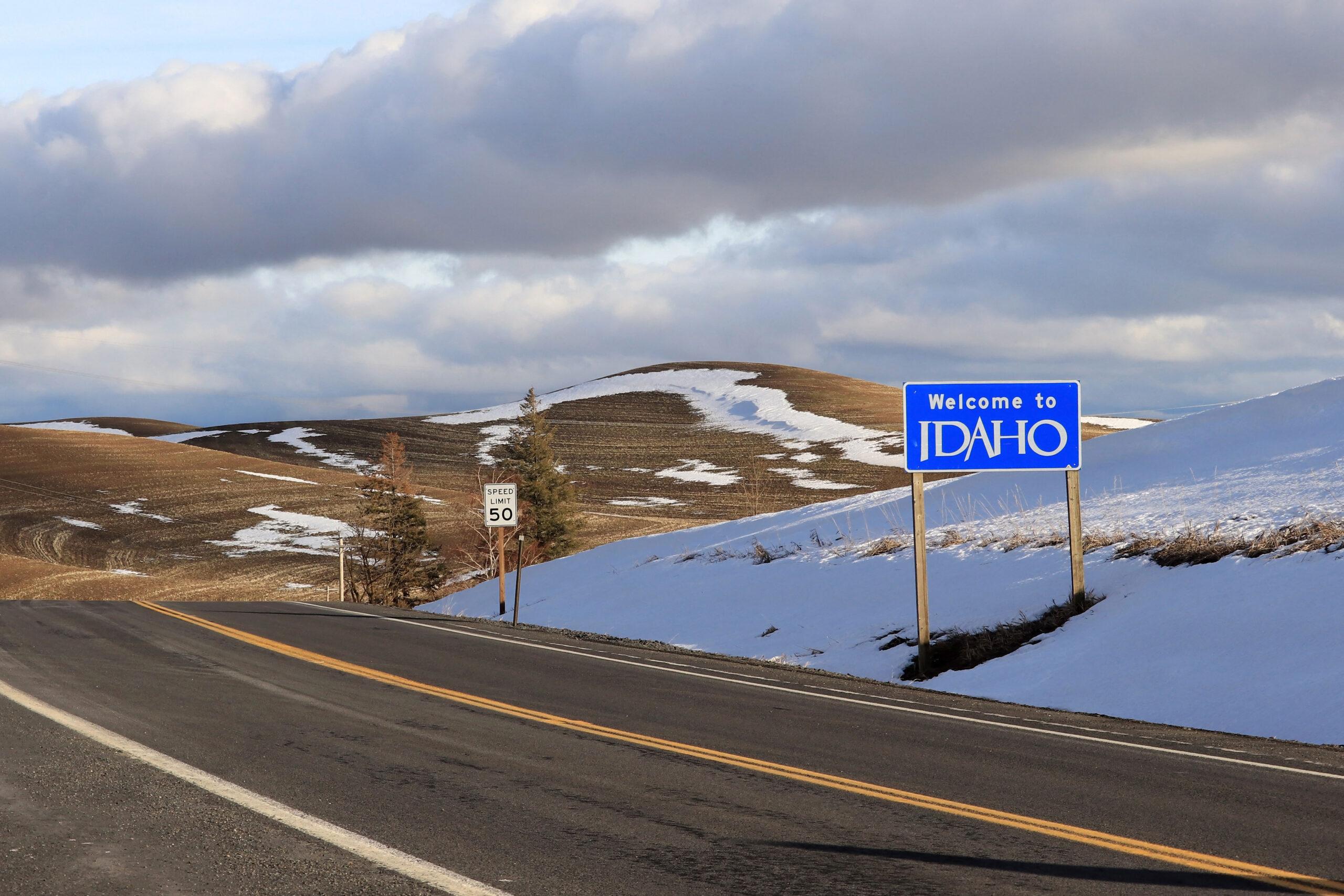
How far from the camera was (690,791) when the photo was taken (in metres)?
7.23

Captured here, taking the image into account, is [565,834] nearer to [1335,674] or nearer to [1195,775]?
[1195,775]

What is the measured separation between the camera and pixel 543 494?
217ft

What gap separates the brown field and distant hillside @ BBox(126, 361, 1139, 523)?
0.36m

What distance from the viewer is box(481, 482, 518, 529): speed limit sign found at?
82.0ft

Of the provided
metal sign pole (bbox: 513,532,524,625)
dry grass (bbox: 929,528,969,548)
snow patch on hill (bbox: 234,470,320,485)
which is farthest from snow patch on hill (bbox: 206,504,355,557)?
dry grass (bbox: 929,528,969,548)

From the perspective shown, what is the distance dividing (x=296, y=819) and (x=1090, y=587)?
1294cm

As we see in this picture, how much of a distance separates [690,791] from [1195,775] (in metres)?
3.66

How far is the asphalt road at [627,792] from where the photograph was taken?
18.0 feet

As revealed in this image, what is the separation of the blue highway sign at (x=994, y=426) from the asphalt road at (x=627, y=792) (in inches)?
205

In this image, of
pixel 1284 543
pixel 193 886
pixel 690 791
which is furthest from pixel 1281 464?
pixel 193 886

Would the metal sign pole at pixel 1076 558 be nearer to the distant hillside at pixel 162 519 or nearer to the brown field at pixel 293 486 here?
the distant hillside at pixel 162 519

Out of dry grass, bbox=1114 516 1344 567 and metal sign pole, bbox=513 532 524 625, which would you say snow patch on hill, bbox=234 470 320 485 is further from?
dry grass, bbox=1114 516 1344 567

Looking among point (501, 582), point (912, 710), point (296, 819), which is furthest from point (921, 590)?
point (501, 582)

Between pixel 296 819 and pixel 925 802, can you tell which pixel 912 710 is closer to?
pixel 925 802
